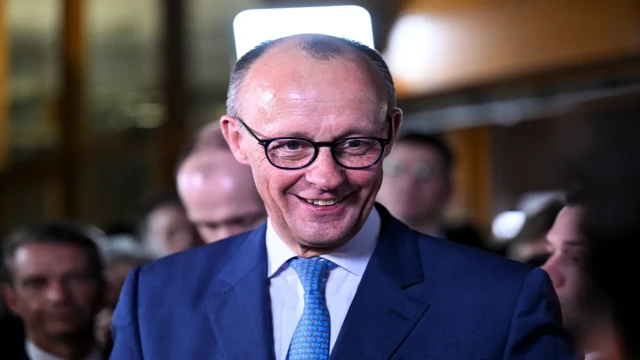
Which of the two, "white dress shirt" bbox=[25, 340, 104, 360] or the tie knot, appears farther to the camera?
"white dress shirt" bbox=[25, 340, 104, 360]

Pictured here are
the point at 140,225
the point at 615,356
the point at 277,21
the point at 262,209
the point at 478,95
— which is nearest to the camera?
the point at 615,356

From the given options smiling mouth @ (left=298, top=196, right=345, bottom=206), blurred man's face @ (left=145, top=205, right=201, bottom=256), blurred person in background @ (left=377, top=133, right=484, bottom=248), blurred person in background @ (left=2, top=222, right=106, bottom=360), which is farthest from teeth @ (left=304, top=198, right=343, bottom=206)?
blurred man's face @ (left=145, top=205, right=201, bottom=256)

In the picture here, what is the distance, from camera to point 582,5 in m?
6.64

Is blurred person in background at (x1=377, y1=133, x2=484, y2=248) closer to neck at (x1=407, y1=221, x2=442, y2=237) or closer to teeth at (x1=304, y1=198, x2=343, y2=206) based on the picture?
neck at (x1=407, y1=221, x2=442, y2=237)

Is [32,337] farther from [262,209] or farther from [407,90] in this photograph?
[407,90]

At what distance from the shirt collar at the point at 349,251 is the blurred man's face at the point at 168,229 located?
1.93 metres

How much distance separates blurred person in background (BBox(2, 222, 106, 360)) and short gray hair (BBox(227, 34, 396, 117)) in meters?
1.06

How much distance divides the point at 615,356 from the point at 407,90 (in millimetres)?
6783

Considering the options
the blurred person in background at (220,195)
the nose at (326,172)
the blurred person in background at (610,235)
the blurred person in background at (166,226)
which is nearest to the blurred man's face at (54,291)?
the blurred person in background at (220,195)

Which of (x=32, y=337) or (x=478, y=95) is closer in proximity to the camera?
(x=32, y=337)

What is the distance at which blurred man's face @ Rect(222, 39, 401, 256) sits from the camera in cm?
178

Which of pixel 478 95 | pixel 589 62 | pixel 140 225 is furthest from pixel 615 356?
pixel 478 95

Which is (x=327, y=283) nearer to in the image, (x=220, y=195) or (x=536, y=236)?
(x=536, y=236)

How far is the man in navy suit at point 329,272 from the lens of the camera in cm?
178
